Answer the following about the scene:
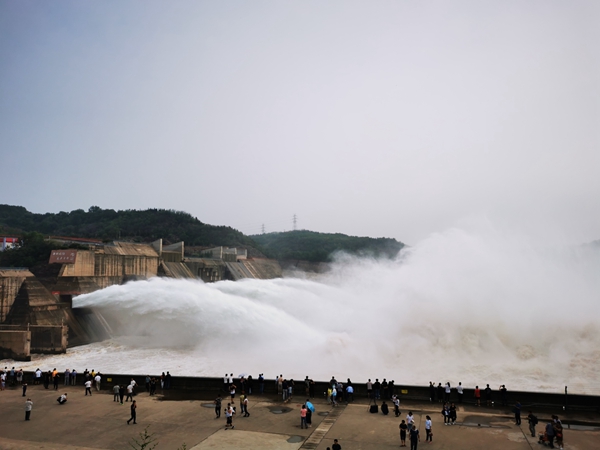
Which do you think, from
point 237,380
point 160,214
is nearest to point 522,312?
point 237,380

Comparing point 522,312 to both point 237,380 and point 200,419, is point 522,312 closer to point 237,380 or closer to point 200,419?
point 237,380

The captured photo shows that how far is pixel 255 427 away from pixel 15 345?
2307 centimetres

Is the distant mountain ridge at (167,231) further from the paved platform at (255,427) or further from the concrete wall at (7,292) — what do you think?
A: the paved platform at (255,427)

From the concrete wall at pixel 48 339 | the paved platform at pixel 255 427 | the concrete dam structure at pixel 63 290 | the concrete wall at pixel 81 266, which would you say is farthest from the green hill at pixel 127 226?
the paved platform at pixel 255 427

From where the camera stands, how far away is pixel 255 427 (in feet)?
48.1

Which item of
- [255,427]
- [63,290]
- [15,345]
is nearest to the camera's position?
[255,427]

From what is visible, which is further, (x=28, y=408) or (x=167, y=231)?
(x=167, y=231)

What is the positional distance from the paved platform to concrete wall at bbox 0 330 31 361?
12812mm

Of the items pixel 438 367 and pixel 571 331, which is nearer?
pixel 438 367

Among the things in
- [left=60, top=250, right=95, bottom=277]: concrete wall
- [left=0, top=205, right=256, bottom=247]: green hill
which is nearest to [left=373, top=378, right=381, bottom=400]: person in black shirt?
[left=60, top=250, right=95, bottom=277]: concrete wall

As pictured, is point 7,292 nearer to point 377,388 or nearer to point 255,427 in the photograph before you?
point 255,427

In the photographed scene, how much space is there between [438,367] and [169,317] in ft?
67.9

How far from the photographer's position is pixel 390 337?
91.1ft

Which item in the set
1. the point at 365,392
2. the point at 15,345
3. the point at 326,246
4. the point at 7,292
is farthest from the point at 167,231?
the point at 365,392
